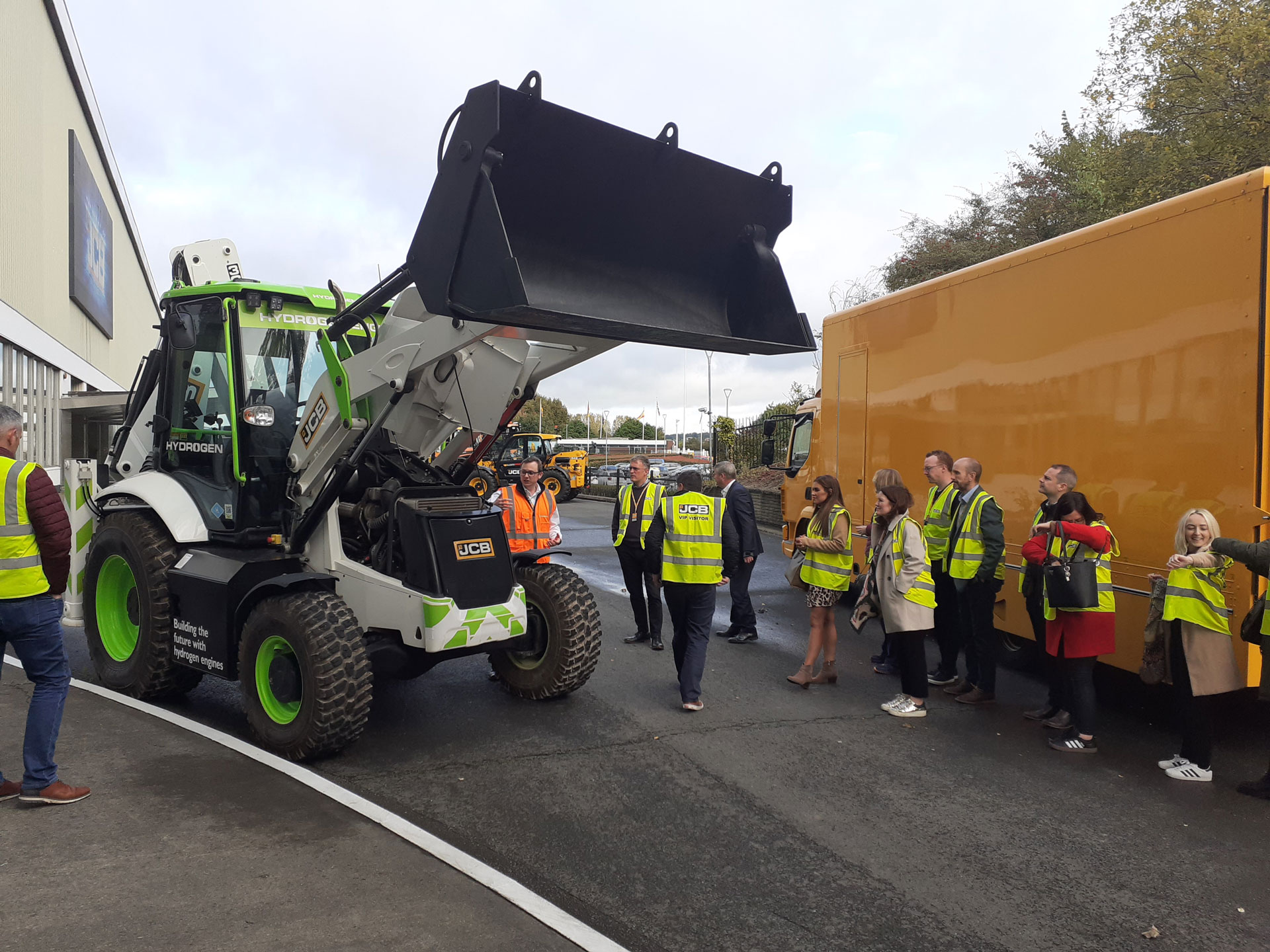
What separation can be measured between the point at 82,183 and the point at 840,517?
2345 centimetres

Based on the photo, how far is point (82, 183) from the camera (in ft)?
72.6

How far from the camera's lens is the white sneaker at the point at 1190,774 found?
15.6ft

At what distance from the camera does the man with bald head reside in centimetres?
618

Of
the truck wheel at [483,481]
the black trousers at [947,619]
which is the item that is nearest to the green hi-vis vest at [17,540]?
the truck wheel at [483,481]

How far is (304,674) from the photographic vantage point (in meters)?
4.64

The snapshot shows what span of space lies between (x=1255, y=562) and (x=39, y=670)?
5960 millimetres

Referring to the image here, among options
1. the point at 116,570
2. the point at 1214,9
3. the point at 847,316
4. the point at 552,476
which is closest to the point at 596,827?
the point at 116,570

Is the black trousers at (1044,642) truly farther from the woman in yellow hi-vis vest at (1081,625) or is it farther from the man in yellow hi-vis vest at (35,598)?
the man in yellow hi-vis vest at (35,598)

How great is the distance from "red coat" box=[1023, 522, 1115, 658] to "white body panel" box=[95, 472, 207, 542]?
547cm

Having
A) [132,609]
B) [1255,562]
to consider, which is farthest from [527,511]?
[1255,562]

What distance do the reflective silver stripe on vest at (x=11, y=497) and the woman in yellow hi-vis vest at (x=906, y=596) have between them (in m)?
5.02

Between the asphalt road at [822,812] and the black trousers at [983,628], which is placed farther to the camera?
the black trousers at [983,628]

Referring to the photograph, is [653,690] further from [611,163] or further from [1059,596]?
[611,163]

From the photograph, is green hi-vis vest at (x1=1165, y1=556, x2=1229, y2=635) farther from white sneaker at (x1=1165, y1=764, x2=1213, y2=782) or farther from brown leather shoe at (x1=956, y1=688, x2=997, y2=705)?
brown leather shoe at (x1=956, y1=688, x2=997, y2=705)
